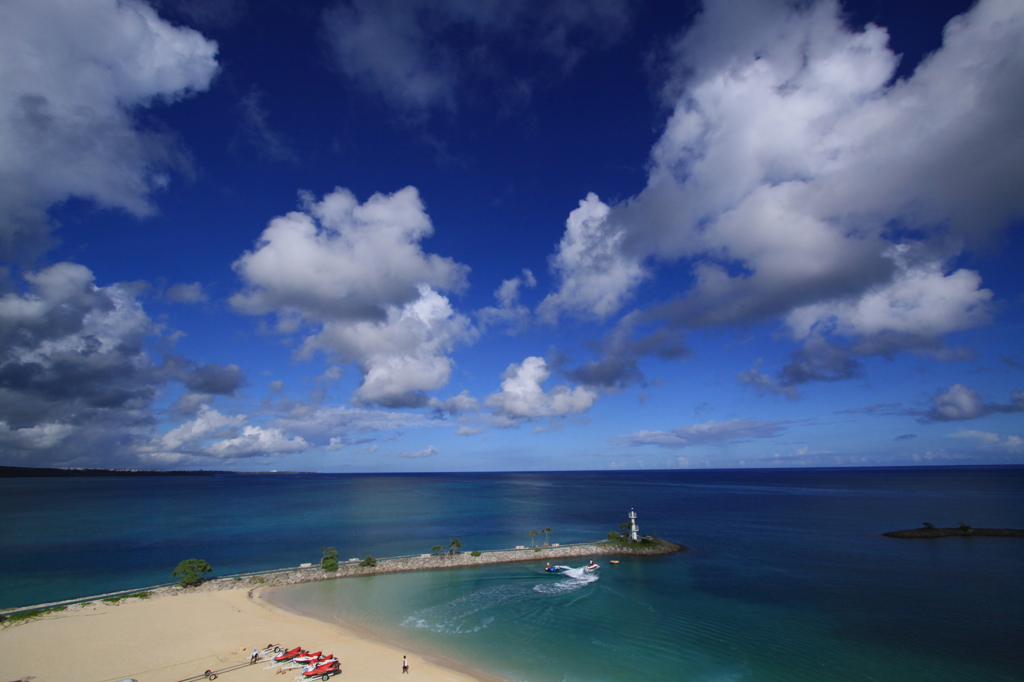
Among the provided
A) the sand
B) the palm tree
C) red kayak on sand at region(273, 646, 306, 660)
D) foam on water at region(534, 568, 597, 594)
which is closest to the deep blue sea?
foam on water at region(534, 568, 597, 594)

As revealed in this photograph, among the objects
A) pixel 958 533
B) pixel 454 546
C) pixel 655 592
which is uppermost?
pixel 454 546

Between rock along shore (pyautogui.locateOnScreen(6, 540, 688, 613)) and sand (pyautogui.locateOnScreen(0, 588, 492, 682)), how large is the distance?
366 centimetres

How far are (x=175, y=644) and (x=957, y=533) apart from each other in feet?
364

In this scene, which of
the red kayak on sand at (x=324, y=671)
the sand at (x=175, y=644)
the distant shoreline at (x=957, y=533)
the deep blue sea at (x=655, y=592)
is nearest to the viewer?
the red kayak on sand at (x=324, y=671)

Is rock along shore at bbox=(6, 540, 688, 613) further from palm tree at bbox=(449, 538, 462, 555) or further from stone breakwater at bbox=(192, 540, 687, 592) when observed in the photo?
palm tree at bbox=(449, 538, 462, 555)

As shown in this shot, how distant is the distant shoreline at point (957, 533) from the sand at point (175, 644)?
8361cm

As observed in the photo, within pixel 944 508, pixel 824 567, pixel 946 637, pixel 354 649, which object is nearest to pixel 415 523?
pixel 354 649

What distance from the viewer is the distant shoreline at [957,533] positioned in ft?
241

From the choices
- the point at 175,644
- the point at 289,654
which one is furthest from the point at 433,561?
the point at 175,644

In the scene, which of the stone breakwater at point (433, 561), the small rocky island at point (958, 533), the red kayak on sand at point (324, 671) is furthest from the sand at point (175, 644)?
the small rocky island at point (958, 533)

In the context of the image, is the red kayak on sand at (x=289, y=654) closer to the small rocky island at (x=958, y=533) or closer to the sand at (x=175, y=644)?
the sand at (x=175, y=644)

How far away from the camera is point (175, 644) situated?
105ft

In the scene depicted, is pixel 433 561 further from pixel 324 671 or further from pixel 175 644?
pixel 324 671

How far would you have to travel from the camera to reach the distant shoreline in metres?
73.4
